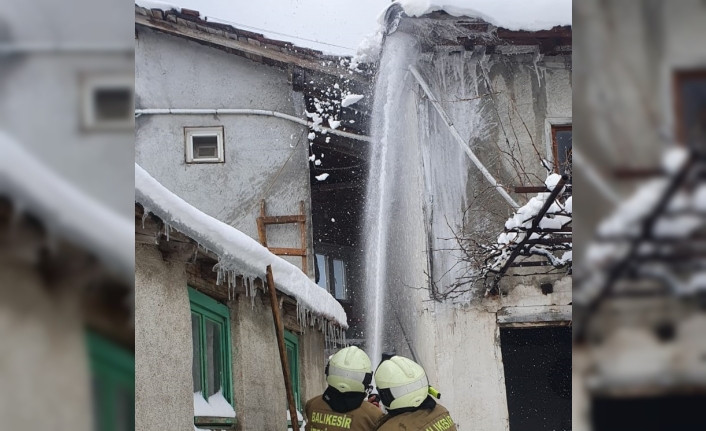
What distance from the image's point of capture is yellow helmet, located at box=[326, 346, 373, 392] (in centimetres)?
239

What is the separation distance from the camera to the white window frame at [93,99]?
769 mm

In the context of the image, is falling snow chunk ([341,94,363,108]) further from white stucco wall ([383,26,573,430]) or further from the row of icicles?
the row of icicles

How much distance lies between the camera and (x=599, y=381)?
695 millimetres

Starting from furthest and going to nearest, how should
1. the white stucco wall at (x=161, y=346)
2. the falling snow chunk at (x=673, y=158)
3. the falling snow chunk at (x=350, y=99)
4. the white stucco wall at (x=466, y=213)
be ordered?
the falling snow chunk at (x=350, y=99), the white stucco wall at (x=466, y=213), the white stucco wall at (x=161, y=346), the falling snow chunk at (x=673, y=158)

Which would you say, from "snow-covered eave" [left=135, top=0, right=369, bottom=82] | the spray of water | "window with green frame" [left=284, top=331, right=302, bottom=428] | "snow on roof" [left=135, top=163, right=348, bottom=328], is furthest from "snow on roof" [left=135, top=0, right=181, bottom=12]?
"window with green frame" [left=284, top=331, right=302, bottom=428]

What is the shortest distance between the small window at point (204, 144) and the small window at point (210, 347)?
0.42 metres

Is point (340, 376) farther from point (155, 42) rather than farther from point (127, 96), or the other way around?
point (127, 96)

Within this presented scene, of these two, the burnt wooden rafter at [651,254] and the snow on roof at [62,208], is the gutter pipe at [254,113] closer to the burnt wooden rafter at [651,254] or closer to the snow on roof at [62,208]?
the snow on roof at [62,208]

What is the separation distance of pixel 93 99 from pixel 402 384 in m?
1.73

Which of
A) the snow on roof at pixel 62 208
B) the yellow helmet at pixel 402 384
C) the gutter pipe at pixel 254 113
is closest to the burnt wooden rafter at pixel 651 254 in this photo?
the snow on roof at pixel 62 208

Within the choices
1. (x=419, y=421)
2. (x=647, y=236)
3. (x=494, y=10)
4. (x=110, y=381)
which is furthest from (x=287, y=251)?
(x=647, y=236)

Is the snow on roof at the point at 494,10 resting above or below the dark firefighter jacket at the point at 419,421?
above

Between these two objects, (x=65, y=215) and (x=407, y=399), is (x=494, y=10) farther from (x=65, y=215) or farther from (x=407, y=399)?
(x=65, y=215)

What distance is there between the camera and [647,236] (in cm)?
69
